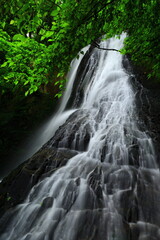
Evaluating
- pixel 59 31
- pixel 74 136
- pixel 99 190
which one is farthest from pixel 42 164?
pixel 59 31

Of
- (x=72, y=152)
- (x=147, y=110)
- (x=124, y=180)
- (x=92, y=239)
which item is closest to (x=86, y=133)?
(x=72, y=152)

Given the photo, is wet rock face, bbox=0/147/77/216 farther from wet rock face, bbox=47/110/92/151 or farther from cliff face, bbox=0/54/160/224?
wet rock face, bbox=47/110/92/151

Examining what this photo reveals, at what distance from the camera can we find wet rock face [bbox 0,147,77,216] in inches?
163

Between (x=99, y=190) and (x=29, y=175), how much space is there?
2.06 m

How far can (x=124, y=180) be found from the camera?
409cm

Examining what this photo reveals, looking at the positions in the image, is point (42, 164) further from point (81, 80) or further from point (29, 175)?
point (81, 80)

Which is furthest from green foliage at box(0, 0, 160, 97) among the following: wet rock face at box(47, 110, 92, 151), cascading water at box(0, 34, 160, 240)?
wet rock face at box(47, 110, 92, 151)

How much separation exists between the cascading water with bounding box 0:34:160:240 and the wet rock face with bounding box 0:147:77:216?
22 cm

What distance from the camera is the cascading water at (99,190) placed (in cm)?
309

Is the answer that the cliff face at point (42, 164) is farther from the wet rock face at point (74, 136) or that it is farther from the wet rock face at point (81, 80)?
the wet rock face at point (81, 80)

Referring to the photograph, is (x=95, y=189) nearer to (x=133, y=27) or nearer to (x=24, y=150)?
(x=133, y=27)

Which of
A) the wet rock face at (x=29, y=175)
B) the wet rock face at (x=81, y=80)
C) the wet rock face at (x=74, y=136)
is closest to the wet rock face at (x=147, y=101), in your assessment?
the wet rock face at (x=74, y=136)

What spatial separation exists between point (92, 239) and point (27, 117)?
737cm

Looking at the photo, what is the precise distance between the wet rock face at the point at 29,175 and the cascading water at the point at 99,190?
216 millimetres
